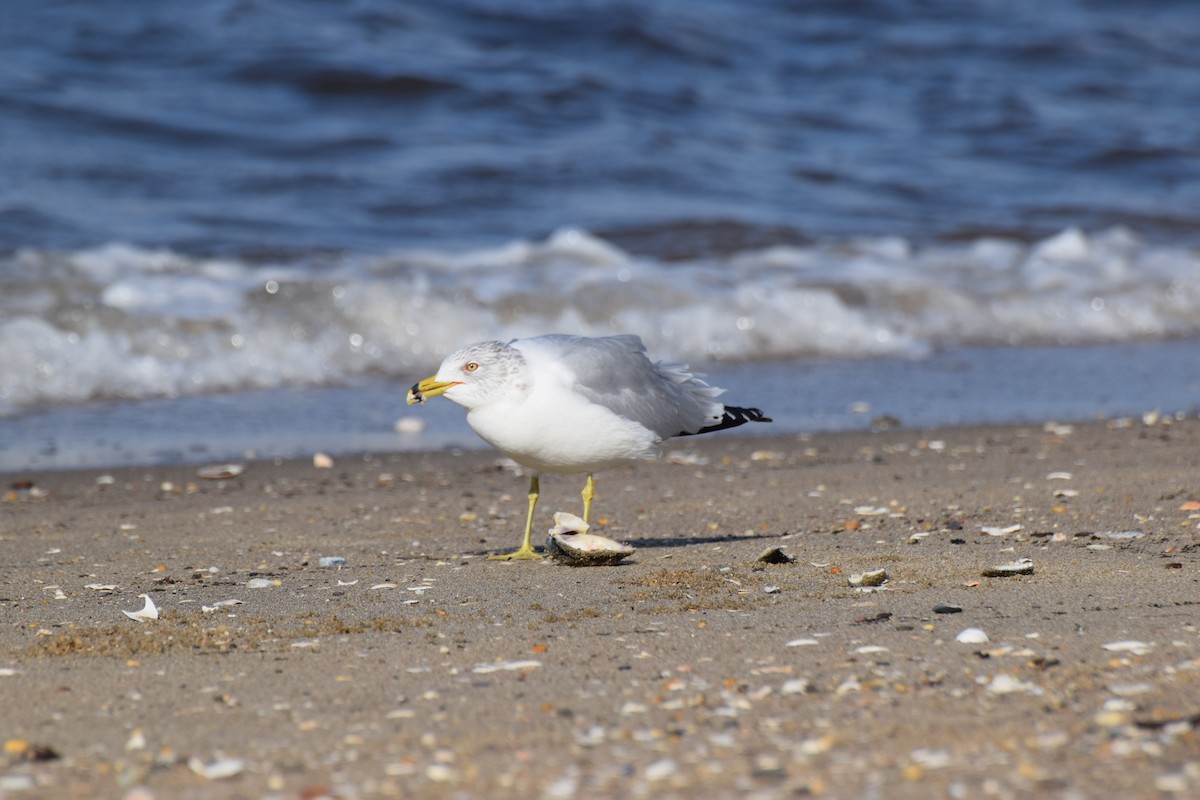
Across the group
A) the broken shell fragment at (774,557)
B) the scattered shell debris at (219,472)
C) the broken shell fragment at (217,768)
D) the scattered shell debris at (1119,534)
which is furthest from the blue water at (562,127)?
the broken shell fragment at (217,768)

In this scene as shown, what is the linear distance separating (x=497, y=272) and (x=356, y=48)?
6314mm

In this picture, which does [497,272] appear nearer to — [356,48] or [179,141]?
[179,141]

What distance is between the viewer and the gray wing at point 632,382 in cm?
474

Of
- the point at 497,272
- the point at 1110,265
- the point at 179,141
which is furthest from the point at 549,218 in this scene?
the point at 1110,265

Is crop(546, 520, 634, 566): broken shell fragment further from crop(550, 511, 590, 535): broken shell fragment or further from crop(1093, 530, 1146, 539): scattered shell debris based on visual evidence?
crop(1093, 530, 1146, 539): scattered shell debris

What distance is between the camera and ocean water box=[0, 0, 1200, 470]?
8664mm

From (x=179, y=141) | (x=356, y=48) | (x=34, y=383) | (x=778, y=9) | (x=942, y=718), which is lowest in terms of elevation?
(x=34, y=383)

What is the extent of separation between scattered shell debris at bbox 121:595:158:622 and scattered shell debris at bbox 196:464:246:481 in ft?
8.23

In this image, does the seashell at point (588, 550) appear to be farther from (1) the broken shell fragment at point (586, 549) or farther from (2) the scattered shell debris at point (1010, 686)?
(2) the scattered shell debris at point (1010, 686)

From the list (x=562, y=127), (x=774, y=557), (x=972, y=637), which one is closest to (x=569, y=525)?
(x=774, y=557)

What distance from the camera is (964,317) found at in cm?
1112

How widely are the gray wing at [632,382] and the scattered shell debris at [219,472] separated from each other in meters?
2.12

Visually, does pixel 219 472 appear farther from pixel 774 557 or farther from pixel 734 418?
pixel 774 557

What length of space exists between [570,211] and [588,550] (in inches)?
353
